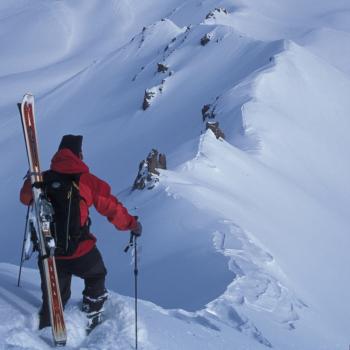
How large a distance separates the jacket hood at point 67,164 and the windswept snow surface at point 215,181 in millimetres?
1109

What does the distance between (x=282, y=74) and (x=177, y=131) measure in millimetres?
4184

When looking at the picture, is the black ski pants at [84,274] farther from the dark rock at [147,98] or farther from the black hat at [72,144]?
the dark rock at [147,98]

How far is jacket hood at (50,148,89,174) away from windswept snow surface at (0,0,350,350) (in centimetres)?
111

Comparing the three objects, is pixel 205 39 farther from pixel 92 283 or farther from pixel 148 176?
pixel 92 283

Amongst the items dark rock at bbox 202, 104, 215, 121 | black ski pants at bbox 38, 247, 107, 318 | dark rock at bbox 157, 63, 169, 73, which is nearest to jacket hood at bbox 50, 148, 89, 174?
black ski pants at bbox 38, 247, 107, 318

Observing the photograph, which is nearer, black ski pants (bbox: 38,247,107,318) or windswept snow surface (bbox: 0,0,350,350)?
black ski pants (bbox: 38,247,107,318)

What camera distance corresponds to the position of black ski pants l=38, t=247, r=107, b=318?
462cm

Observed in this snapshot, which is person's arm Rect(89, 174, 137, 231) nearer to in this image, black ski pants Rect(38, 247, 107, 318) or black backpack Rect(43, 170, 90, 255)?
black backpack Rect(43, 170, 90, 255)

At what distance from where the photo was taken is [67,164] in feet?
14.2

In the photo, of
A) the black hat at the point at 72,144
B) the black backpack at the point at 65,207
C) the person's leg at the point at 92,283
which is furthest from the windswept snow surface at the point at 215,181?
the black hat at the point at 72,144

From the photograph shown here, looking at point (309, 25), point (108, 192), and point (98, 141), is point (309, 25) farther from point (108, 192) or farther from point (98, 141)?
point (108, 192)

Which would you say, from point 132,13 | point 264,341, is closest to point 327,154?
point 264,341

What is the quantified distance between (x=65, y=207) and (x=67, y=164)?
30 cm

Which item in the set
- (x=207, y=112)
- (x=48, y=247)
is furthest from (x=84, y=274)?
(x=207, y=112)
